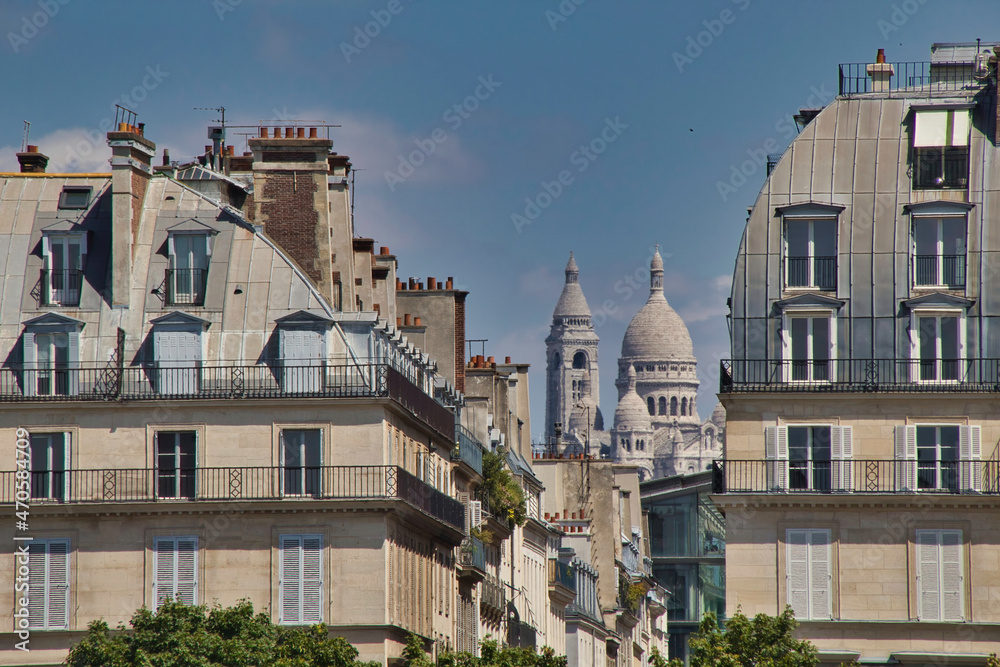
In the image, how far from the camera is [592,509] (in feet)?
364

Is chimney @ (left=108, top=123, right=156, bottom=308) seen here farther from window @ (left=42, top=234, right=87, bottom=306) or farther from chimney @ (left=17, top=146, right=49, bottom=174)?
chimney @ (left=17, top=146, right=49, bottom=174)

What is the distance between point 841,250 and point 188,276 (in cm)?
1875

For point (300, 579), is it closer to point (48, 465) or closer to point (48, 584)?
point (48, 584)

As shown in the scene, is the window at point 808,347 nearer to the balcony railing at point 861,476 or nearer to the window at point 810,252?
the window at point 810,252

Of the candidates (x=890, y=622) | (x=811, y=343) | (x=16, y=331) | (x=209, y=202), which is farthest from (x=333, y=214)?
(x=890, y=622)

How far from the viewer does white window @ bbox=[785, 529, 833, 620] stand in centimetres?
6259

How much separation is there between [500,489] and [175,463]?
21.1 m

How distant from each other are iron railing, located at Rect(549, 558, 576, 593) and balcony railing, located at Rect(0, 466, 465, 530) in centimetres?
3716

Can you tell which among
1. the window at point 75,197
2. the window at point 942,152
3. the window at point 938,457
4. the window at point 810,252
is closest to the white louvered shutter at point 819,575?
the window at point 938,457

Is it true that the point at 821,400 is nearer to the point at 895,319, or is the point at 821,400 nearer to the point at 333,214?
the point at 895,319

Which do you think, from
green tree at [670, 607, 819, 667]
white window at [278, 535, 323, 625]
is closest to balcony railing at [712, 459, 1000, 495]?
green tree at [670, 607, 819, 667]

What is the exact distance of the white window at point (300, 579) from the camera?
61719 mm

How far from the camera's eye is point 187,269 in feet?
214

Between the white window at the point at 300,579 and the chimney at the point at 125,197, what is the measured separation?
28.0ft
